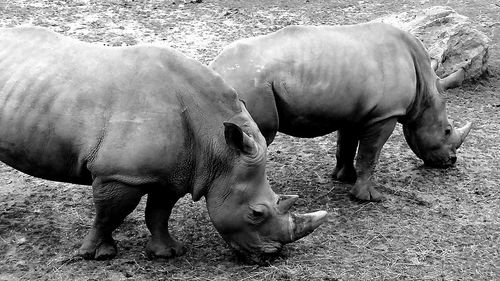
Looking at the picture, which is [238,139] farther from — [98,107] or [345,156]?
[345,156]

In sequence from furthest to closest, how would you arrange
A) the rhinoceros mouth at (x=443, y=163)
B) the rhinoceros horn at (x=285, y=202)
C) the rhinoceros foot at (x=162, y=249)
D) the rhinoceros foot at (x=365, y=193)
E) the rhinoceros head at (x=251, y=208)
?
the rhinoceros mouth at (x=443, y=163), the rhinoceros foot at (x=365, y=193), the rhinoceros foot at (x=162, y=249), the rhinoceros horn at (x=285, y=202), the rhinoceros head at (x=251, y=208)

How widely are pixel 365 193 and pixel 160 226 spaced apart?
2289mm

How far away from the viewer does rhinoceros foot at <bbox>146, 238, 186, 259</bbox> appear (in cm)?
596

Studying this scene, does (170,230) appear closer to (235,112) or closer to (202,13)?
(235,112)

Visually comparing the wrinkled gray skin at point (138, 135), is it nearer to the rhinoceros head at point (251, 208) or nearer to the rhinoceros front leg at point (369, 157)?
the rhinoceros head at point (251, 208)

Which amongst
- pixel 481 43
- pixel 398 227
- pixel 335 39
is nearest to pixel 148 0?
pixel 481 43

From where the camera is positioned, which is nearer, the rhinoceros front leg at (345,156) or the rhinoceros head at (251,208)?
the rhinoceros head at (251,208)

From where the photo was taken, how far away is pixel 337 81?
22.1ft

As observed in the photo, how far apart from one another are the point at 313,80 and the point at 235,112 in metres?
1.34

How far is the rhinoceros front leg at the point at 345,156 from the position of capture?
757 cm

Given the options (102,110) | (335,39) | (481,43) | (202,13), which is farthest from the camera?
(202,13)

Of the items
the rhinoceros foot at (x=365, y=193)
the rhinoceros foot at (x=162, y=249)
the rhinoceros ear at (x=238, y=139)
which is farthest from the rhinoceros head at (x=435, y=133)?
the rhinoceros foot at (x=162, y=249)

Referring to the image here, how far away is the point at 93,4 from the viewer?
1328cm

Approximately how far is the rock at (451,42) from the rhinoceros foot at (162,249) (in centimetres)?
561
